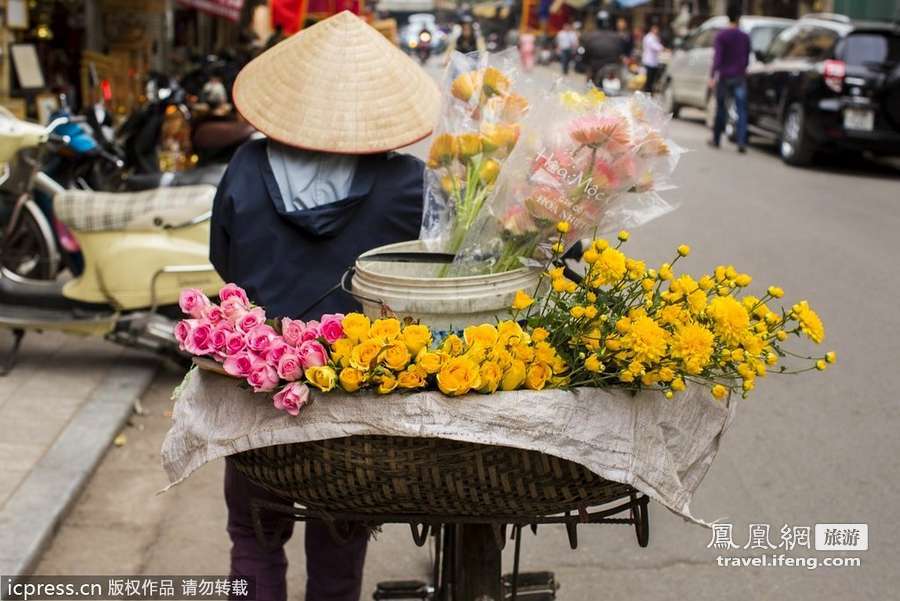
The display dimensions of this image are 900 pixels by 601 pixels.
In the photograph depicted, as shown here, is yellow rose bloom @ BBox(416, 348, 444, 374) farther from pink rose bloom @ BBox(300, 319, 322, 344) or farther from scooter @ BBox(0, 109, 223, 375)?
scooter @ BBox(0, 109, 223, 375)

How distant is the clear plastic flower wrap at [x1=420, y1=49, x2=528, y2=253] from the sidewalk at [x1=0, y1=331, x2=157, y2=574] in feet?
7.23

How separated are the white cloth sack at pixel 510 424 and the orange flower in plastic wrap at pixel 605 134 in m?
0.46

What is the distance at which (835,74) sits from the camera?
12531 mm

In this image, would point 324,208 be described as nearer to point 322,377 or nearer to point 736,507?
point 322,377

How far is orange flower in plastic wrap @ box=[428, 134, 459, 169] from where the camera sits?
87.7 inches

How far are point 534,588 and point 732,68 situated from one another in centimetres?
1326

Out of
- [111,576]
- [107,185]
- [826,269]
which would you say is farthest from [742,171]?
[111,576]

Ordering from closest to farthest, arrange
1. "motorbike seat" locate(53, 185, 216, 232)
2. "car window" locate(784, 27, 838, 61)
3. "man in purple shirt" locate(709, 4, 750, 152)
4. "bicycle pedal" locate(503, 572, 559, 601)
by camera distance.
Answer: "bicycle pedal" locate(503, 572, 559, 601)
"motorbike seat" locate(53, 185, 216, 232)
"car window" locate(784, 27, 838, 61)
"man in purple shirt" locate(709, 4, 750, 152)

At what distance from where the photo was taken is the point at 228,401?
203 cm

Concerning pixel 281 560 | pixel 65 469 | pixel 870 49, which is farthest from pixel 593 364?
pixel 870 49

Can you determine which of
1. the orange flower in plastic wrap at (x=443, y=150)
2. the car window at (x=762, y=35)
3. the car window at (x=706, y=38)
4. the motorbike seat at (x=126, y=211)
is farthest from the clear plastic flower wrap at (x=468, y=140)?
the car window at (x=706, y=38)

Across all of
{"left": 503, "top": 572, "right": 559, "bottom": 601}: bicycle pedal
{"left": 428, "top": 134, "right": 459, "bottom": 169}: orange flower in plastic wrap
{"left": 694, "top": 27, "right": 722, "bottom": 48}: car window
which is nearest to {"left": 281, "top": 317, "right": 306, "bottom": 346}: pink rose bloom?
{"left": 428, "top": 134, "right": 459, "bottom": 169}: orange flower in plastic wrap

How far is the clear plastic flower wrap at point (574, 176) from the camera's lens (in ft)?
6.90

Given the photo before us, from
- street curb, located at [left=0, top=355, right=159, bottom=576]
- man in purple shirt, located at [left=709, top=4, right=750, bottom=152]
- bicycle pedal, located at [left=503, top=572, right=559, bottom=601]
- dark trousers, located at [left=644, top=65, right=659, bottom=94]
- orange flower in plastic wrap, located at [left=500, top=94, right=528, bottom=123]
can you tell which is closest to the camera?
orange flower in plastic wrap, located at [left=500, top=94, right=528, bottom=123]
